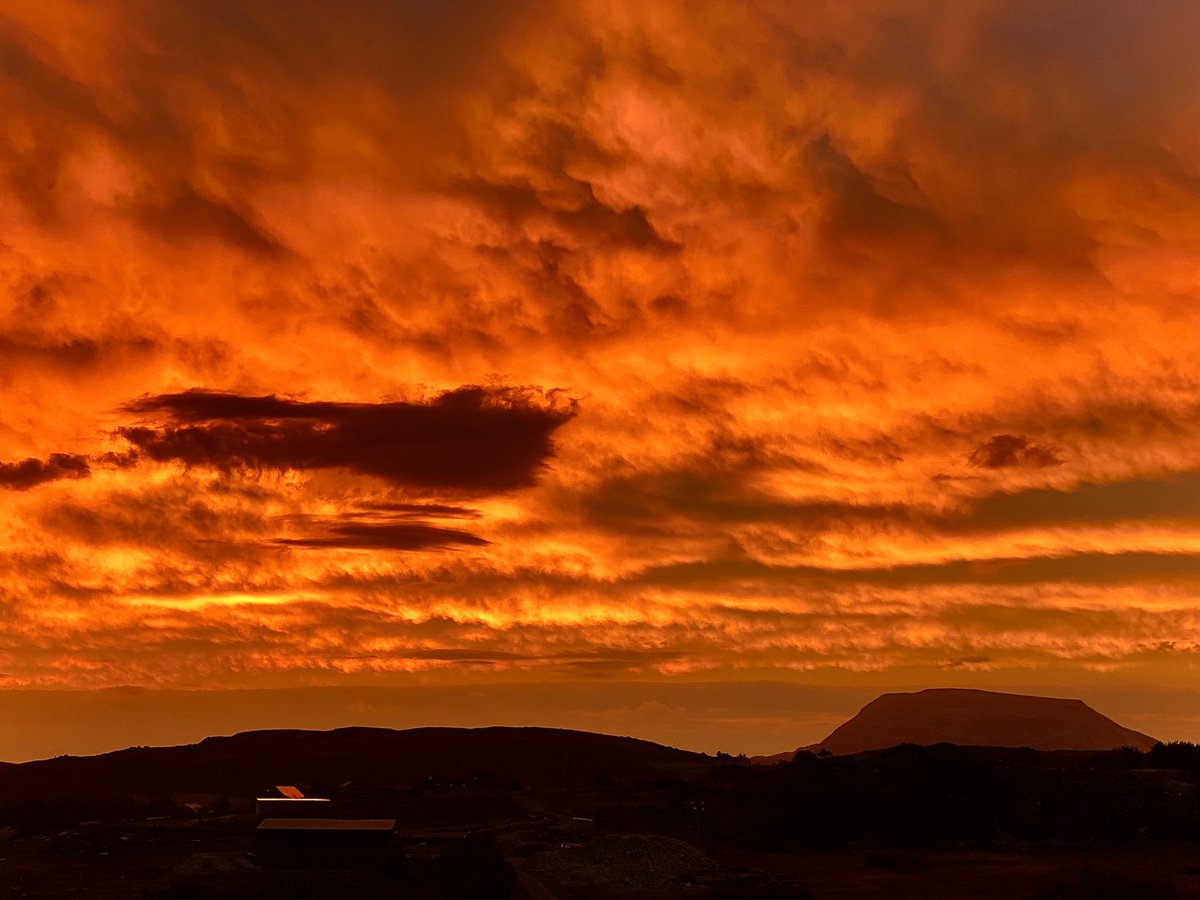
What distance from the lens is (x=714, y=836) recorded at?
70062mm

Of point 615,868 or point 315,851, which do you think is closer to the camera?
point 615,868

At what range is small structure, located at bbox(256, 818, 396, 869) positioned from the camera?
5653 centimetres

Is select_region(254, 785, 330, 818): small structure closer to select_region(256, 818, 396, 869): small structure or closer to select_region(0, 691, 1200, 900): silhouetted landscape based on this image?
select_region(0, 691, 1200, 900): silhouetted landscape

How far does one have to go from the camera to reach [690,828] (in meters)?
72.0

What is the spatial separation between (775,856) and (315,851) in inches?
851

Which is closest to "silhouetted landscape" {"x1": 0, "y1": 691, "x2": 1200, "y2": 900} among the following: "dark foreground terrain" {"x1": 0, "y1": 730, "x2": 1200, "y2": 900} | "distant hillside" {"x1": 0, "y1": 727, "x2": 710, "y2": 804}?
"dark foreground terrain" {"x1": 0, "y1": 730, "x2": 1200, "y2": 900}

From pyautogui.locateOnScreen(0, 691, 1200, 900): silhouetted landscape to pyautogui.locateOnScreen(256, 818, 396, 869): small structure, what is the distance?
0.07 metres

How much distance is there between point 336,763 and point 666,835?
6426cm

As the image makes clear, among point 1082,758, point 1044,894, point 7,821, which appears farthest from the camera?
point 1082,758

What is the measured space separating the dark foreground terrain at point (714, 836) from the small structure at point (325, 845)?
22.3 inches

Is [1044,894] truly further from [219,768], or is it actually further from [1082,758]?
[219,768]

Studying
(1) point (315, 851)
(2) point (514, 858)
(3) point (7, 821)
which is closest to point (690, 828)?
(2) point (514, 858)

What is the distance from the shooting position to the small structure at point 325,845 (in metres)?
56.5

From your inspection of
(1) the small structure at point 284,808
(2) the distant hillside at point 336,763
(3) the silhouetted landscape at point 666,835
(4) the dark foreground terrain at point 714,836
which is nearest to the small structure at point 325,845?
(3) the silhouetted landscape at point 666,835
